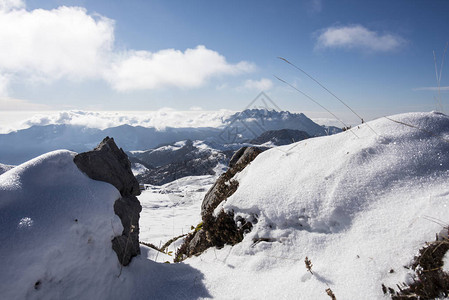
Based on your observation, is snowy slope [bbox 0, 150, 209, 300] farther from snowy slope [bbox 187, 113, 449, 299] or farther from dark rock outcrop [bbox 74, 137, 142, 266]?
snowy slope [bbox 187, 113, 449, 299]

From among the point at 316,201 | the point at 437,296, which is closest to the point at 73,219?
the point at 316,201

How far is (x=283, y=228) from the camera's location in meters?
4.64

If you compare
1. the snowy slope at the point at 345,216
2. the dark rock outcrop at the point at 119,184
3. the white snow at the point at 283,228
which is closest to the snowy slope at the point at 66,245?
the white snow at the point at 283,228

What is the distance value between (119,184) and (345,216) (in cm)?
500

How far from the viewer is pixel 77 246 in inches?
158

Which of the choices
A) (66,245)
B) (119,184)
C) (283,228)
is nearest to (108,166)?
(119,184)

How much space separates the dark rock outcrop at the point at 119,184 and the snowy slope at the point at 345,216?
65.3 inches

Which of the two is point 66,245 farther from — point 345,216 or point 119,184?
point 345,216

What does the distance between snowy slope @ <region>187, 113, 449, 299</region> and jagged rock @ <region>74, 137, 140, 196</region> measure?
2622mm

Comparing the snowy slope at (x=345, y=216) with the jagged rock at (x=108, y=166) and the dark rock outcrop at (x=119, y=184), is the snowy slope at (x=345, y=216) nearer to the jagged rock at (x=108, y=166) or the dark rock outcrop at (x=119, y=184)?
the dark rock outcrop at (x=119, y=184)

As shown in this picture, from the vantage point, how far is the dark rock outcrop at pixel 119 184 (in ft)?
16.4

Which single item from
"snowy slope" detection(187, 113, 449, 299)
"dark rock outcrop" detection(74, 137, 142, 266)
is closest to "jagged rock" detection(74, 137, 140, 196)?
"dark rock outcrop" detection(74, 137, 142, 266)

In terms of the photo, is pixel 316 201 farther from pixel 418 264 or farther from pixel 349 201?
pixel 418 264

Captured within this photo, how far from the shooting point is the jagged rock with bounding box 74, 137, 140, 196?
5223 mm
